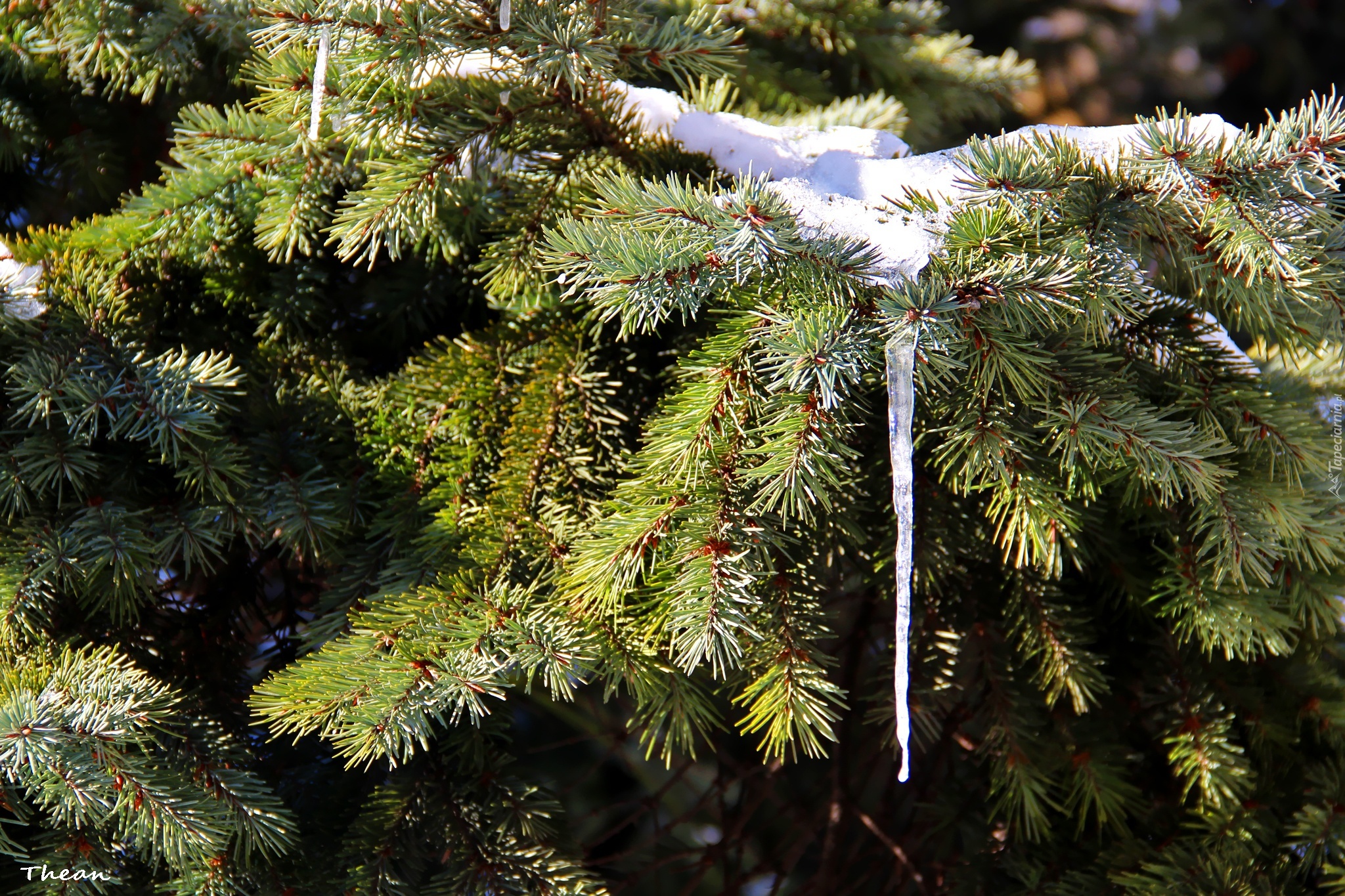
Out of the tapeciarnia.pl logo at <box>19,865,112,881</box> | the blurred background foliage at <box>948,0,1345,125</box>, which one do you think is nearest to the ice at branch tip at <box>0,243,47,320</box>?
the tapeciarnia.pl logo at <box>19,865,112,881</box>

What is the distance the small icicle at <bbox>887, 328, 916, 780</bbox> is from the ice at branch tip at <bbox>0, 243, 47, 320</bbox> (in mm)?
657

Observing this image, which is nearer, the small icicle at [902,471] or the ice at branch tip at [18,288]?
the small icicle at [902,471]

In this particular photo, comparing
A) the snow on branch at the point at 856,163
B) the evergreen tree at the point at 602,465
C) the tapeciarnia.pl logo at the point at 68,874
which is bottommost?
the tapeciarnia.pl logo at the point at 68,874

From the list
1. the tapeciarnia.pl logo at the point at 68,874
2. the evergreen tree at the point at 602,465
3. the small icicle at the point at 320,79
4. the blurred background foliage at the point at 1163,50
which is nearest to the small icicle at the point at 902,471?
the evergreen tree at the point at 602,465

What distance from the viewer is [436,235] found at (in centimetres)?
74

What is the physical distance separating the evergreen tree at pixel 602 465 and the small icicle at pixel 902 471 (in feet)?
0.06

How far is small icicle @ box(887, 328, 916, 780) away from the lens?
1.73 feet

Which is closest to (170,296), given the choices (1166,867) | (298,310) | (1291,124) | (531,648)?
(298,310)

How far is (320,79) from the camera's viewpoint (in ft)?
2.05

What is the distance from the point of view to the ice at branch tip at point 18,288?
67cm

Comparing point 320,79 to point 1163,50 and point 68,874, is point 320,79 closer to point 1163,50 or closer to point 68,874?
point 68,874

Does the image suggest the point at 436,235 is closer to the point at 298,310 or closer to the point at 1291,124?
the point at 298,310

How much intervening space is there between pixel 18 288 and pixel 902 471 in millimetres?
707

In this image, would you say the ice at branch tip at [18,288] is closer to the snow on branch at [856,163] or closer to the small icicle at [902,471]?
the snow on branch at [856,163]
